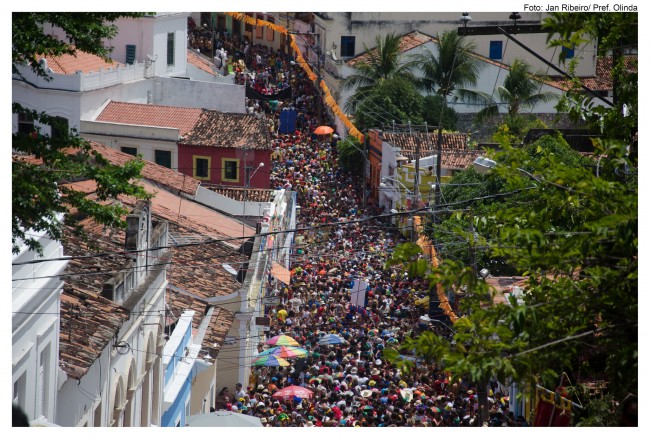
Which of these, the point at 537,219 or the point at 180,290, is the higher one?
the point at 537,219

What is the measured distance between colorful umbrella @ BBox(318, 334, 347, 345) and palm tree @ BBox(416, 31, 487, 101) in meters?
26.3

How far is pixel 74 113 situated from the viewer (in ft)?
130

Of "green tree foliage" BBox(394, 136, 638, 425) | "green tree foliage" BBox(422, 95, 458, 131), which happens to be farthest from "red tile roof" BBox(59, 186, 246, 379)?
"green tree foliage" BBox(422, 95, 458, 131)

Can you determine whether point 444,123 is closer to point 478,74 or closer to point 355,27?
point 478,74

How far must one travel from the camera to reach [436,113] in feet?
171

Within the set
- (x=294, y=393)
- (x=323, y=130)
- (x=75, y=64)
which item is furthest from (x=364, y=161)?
(x=294, y=393)

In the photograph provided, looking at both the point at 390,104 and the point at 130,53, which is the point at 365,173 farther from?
the point at 130,53

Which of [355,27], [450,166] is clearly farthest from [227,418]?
[355,27]

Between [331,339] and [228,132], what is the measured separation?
15.4 meters

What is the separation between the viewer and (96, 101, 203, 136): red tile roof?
40.2m

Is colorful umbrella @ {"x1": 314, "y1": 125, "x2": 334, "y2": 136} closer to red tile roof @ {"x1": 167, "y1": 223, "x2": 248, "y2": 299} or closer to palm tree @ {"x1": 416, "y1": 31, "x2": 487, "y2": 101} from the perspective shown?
palm tree @ {"x1": 416, "y1": 31, "x2": 487, "y2": 101}

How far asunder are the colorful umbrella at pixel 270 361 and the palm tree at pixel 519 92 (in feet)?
92.1

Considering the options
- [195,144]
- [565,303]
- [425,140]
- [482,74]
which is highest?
[565,303]

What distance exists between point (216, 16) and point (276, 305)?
43.4m
